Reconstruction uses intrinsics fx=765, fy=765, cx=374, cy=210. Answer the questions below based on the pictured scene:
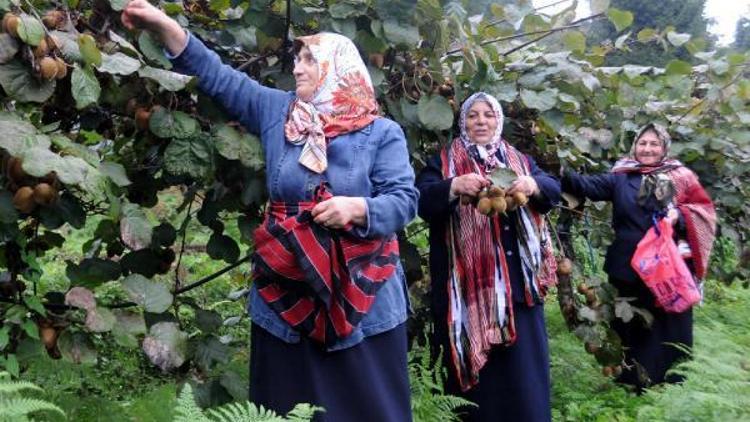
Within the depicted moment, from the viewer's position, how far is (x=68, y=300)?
5.86 feet

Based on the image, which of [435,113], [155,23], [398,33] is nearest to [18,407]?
[155,23]

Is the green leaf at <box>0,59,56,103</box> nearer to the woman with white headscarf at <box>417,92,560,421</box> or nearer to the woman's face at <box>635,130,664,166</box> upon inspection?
the woman with white headscarf at <box>417,92,560,421</box>

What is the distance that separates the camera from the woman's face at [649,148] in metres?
3.88

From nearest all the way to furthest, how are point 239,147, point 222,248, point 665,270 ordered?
point 239,147, point 222,248, point 665,270

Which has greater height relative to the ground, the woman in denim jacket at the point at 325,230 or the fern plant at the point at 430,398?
the woman in denim jacket at the point at 325,230

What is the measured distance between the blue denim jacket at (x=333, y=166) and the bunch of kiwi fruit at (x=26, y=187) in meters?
0.55

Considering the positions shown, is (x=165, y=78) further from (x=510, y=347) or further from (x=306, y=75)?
Result: (x=510, y=347)

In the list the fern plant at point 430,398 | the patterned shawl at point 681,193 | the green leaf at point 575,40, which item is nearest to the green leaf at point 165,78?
the fern plant at point 430,398

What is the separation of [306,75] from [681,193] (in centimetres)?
253

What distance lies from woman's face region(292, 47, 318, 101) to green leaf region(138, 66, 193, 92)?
40 cm

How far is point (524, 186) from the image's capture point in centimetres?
283

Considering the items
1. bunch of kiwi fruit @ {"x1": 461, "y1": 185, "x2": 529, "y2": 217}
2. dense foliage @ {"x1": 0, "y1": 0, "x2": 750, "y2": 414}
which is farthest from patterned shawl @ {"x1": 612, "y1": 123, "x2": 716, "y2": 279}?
bunch of kiwi fruit @ {"x1": 461, "y1": 185, "x2": 529, "y2": 217}

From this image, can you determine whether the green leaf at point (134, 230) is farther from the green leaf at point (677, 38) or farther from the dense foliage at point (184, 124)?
the green leaf at point (677, 38)

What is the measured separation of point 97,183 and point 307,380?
0.87m
